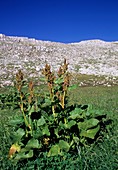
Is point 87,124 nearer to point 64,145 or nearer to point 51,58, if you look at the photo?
point 64,145

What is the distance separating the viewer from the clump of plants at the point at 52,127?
7.05 metres

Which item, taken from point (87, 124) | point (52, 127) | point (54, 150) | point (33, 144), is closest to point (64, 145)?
point (54, 150)

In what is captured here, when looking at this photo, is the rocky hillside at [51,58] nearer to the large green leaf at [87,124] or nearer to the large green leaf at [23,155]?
the large green leaf at [87,124]

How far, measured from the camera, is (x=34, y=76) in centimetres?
4222

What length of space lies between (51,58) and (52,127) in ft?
158

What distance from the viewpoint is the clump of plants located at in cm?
705

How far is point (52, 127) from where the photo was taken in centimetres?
754

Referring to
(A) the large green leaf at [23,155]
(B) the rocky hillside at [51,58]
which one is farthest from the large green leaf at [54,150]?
(B) the rocky hillside at [51,58]

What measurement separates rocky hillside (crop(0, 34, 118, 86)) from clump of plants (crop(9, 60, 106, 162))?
3048 centimetres

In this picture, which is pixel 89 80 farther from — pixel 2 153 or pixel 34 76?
pixel 2 153

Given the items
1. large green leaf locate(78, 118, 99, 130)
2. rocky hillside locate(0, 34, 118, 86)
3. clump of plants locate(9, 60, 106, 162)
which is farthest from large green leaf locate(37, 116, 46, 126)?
rocky hillside locate(0, 34, 118, 86)

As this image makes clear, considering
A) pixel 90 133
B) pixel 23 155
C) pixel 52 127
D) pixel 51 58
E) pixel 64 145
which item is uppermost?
pixel 52 127

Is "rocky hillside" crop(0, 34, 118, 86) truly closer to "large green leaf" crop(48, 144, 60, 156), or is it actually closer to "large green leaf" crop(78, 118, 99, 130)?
"large green leaf" crop(78, 118, 99, 130)

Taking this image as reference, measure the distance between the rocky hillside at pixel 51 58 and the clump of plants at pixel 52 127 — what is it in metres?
30.5
